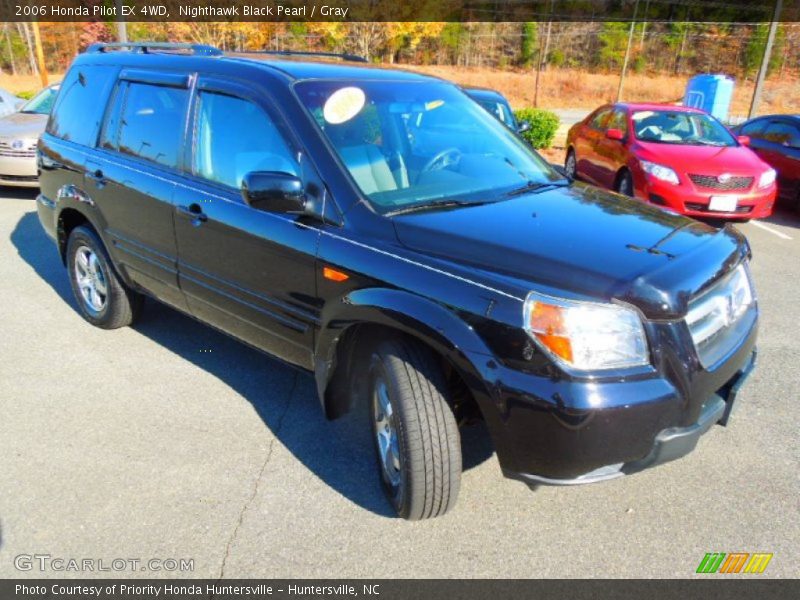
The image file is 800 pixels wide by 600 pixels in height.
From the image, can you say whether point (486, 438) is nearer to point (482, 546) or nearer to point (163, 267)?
point (482, 546)

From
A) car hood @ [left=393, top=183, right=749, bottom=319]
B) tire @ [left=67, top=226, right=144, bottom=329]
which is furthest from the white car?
car hood @ [left=393, top=183, right=749, bottom=319]

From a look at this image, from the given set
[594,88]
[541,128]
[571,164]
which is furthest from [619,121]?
[594,88]

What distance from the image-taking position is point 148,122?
377 centimetres

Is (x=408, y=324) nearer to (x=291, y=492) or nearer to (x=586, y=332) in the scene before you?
(x=586, y=332)

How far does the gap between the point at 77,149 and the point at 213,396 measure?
6.83ft

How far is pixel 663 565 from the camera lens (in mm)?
2492

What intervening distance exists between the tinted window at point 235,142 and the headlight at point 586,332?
136 cm

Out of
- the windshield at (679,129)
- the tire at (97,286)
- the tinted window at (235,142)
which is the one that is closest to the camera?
the tinted window at (235,142)

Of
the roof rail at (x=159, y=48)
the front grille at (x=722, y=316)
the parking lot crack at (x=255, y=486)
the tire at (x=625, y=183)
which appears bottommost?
the tire at (x=625, y=183)

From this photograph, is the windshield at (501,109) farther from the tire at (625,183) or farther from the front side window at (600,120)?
the tire at (625,183)

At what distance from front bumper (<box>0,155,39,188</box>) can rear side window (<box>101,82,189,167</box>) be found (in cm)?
587

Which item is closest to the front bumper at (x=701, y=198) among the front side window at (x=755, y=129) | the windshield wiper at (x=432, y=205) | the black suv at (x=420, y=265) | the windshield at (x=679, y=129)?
the windshield at (x=679, y=129)

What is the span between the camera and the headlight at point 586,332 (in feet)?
7.11

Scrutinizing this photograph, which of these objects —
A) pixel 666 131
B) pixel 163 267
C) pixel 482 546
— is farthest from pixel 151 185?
pixel 666 131
